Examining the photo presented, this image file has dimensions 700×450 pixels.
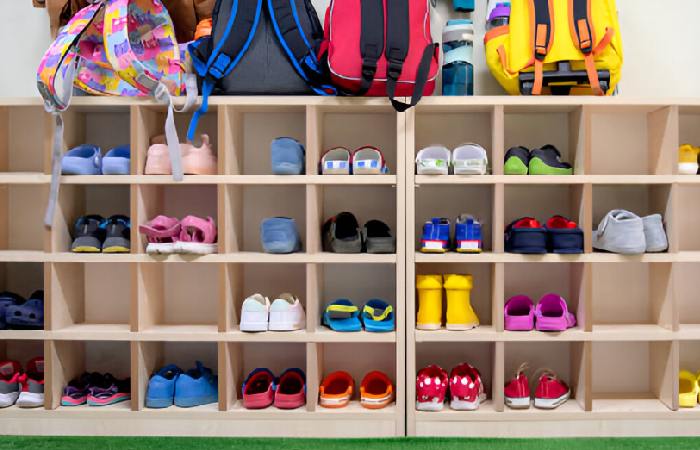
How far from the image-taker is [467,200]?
2809 millimetres

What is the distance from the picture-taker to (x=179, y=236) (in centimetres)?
255

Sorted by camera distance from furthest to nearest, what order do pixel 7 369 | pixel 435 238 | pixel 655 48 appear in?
1. pixel 655 48
2. pixel 7 369
3. pixel 435 238

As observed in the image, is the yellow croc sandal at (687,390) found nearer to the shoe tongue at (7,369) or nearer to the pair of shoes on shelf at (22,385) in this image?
the pair of shoes on shelf at (22,385)

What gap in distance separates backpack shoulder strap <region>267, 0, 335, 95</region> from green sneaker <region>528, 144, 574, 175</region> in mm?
895

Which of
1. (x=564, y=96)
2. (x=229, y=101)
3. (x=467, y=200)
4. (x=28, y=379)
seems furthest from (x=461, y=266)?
(x=28, y=379)

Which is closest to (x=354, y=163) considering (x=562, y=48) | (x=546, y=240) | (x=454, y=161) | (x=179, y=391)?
(x=454, y=161)

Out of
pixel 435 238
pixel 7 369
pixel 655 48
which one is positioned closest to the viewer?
pixel 435 238

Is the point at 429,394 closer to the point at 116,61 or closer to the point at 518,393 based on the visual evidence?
the point at 518,393

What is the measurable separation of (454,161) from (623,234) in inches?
29.2

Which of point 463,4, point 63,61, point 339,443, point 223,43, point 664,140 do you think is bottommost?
point 339,443

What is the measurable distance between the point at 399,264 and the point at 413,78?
767mm

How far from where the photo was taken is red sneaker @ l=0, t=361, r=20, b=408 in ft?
8.41

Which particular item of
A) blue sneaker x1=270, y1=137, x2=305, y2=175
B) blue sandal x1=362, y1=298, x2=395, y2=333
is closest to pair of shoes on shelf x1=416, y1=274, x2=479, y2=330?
blue sandal x1=362, y1=298, x2=395, y2=333

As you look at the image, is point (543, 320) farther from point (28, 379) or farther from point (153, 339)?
point (28, 379)
